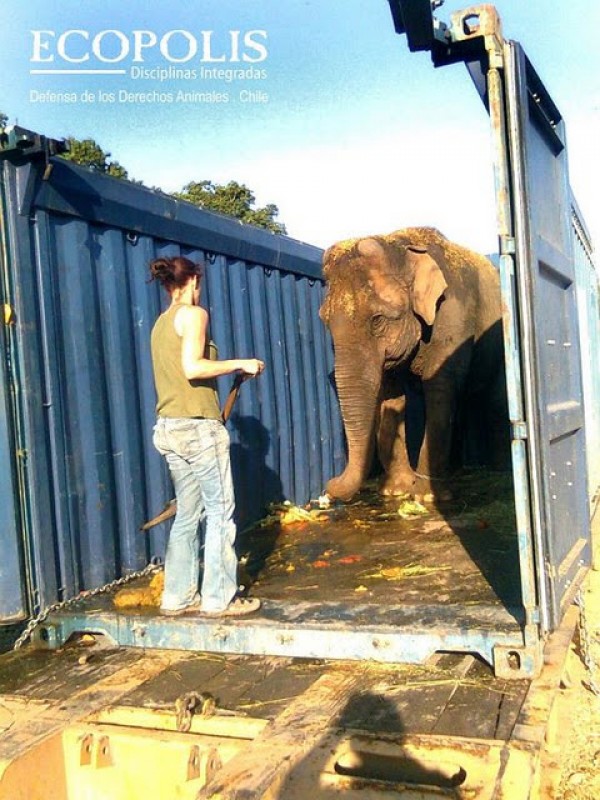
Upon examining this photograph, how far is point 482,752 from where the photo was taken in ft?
8.80

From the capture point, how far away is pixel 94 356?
494cm

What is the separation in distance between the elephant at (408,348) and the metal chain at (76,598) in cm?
201

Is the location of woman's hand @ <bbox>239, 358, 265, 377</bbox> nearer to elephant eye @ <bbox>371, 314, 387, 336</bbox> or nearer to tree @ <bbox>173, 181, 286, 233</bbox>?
elephant eye @ <bbox>371, 314, 387, 336</bbox>

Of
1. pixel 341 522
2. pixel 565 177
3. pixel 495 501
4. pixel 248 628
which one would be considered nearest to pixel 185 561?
pixel 248 628

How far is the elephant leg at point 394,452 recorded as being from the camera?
8289 mm

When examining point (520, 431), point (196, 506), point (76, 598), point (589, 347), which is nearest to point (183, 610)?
point (196, 506)

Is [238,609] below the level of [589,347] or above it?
below

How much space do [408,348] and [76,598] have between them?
4.36 meters

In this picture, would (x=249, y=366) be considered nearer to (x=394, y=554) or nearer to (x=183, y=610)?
(x=183, y=610)

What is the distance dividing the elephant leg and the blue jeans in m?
4.12

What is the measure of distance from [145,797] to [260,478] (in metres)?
4.10

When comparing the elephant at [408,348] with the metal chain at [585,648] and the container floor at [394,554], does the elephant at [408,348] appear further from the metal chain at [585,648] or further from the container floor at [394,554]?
the metal chain at [585,648]

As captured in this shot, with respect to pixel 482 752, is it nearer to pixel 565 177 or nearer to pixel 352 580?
pixel 352 580

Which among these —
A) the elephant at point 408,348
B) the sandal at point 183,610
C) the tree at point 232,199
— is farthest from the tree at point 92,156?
the sandal at point 183,610
